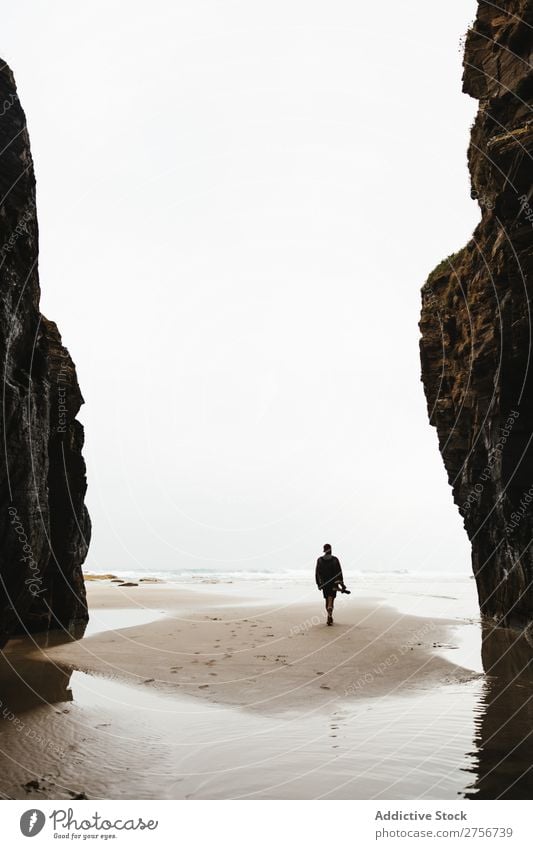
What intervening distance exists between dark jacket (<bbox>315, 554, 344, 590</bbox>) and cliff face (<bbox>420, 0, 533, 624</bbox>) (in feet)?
16.5

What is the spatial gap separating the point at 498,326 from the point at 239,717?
40.9 ft

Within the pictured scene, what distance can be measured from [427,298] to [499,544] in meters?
12.2

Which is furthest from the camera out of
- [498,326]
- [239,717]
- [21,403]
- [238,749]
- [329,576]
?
[329,576]

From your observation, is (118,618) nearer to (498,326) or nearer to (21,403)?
(21,403)

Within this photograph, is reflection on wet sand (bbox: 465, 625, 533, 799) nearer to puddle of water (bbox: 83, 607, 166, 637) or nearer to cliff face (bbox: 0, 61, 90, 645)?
cliff face (bbox: 0, 61, 90, 645)

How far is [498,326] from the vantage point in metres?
14.8

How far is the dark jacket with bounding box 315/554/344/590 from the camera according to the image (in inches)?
634

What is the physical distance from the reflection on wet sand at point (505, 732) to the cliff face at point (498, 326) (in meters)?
4.70

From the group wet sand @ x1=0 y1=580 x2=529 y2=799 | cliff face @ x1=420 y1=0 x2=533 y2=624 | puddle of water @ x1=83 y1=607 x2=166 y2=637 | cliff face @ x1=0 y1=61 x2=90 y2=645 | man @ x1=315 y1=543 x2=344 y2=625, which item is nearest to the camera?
wet sand @ x1=0 y1=580 x2=529 y2=799

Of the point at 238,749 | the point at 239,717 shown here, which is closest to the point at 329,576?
the point at 239,717

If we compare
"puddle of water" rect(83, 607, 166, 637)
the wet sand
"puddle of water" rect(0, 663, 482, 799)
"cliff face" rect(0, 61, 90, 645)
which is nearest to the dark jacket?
the wet sand

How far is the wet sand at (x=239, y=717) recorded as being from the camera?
4.74 m

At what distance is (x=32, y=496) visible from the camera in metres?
12.1
